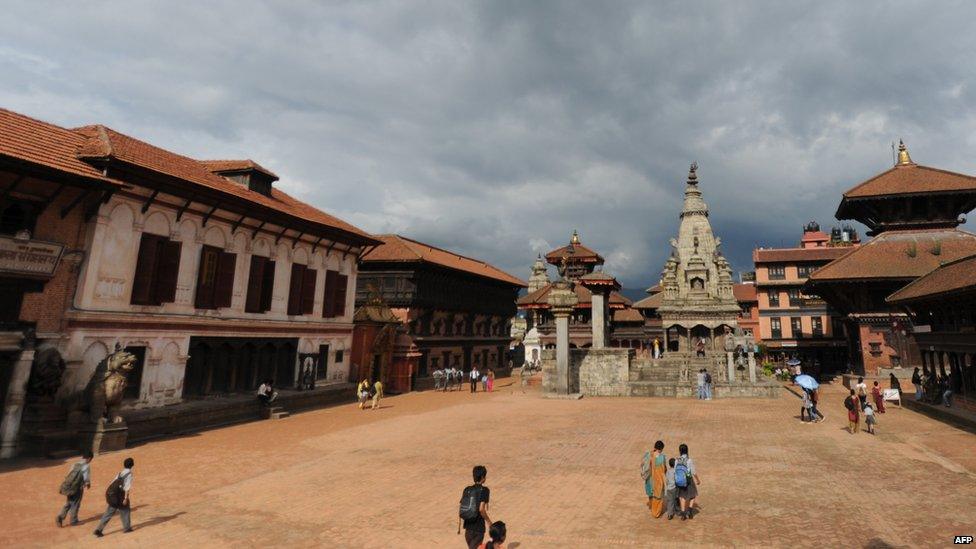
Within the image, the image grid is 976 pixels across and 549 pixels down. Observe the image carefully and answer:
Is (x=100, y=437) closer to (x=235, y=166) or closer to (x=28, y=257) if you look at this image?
(x=28, y=257)

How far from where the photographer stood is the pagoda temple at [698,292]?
43.4 meters

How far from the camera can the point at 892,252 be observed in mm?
33219

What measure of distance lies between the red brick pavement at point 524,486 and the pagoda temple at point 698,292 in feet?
81.8

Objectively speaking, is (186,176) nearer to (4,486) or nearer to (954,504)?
(4,486)

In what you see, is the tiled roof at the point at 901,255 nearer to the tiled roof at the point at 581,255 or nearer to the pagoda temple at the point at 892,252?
the pagoda temple at the point at 892,252

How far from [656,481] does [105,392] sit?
14953mm

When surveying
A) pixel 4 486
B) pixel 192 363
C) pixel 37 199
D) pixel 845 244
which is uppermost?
pixel 845 244

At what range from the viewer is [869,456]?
43.7 ft

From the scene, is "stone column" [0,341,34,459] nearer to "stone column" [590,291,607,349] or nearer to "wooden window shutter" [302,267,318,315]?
"wooden window shutter" [302,267,318,315]

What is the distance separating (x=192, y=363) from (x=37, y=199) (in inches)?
309

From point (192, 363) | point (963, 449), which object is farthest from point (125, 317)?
point (963, 449)

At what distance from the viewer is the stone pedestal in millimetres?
13547

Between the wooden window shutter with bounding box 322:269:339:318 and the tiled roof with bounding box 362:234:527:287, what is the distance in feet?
13.7

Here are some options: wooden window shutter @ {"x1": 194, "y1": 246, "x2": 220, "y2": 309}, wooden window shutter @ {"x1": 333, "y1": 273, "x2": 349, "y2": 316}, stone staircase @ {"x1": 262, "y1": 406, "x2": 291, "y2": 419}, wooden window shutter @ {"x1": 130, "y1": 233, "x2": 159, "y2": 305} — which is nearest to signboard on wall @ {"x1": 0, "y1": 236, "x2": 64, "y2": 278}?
wooden window shutter @ {"x1": 130, "y1": 233, "x2": 159, "y2": 305}
